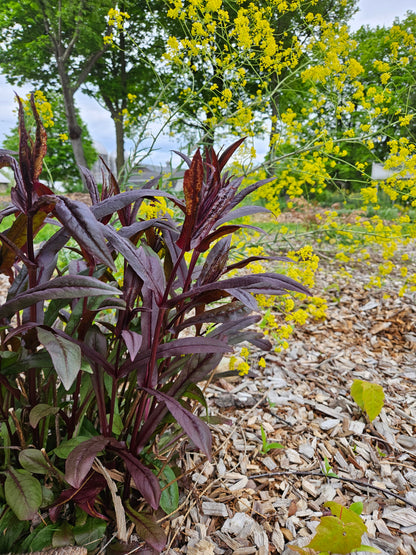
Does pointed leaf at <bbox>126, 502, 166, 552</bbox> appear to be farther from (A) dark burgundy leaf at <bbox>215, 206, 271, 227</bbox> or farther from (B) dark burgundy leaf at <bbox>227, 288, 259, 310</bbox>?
(A) dark burgundy leaf at <bbox>215, 206, 271, 227</bbox>

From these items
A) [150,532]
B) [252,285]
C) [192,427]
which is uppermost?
[252,285]

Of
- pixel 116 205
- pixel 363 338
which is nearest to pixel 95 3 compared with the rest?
pixel 363 338

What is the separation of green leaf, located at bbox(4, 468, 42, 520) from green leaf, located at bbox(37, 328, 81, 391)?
1.04 feet

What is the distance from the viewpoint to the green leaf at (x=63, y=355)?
1.44 feet

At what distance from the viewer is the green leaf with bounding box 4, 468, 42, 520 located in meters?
0.61

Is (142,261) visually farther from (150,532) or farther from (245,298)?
(150,532)

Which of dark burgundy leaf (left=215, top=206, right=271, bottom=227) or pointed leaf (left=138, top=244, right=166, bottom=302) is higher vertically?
dark burgundy leaf (left=215, top=206, right=271, bottom=227)

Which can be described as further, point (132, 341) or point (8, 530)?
point (8, 530)

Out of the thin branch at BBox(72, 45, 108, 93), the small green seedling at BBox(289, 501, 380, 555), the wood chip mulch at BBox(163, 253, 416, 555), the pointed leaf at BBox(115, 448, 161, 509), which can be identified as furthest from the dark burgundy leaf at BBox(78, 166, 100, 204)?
the thin branch at BBox(72, 45, 108, 93)

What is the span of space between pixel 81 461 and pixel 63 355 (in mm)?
215

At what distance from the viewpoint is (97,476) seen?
715mm

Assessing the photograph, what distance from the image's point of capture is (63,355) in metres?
0.47

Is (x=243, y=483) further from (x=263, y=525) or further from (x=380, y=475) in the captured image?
(x=380, y=475)

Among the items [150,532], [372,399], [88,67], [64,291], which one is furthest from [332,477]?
[88,67]
